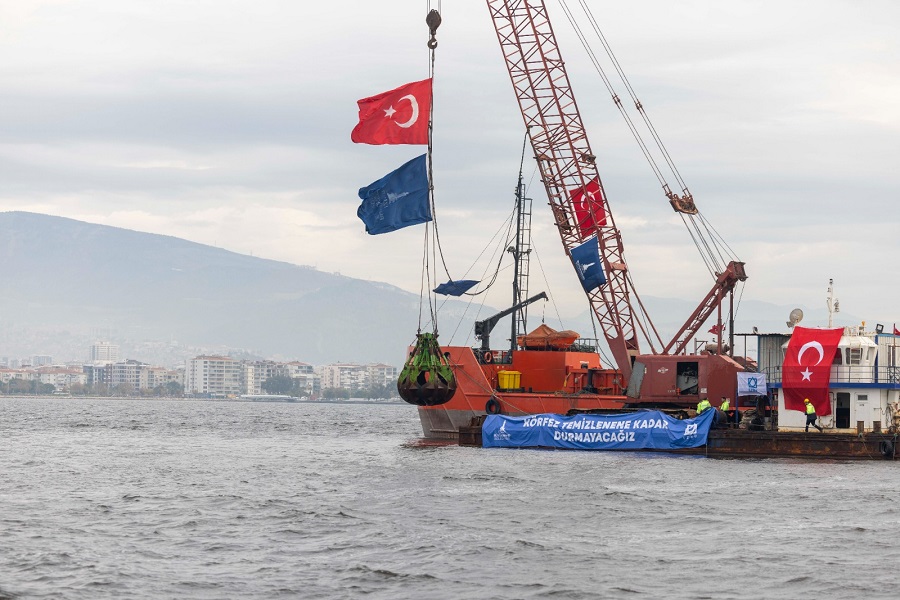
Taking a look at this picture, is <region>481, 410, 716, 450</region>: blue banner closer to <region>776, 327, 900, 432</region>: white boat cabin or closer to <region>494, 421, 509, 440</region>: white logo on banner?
<region>494, 421, 509, 440</region>: white logo on banner

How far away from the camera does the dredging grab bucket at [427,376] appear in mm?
63156

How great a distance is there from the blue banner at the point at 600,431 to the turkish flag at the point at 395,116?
641 inches

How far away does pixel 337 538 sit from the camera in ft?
106

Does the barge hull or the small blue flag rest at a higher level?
the small blue flag

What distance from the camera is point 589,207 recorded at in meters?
80.0

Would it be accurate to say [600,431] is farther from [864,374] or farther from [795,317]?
[864,374]

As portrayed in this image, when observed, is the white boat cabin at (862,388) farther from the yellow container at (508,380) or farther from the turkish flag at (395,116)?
the turkish flag at (395,116)

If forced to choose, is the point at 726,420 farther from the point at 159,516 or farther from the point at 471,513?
the point at 159,516

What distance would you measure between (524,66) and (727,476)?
37049mm

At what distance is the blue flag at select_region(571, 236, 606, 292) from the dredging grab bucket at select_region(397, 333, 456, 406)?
16515 millimetres

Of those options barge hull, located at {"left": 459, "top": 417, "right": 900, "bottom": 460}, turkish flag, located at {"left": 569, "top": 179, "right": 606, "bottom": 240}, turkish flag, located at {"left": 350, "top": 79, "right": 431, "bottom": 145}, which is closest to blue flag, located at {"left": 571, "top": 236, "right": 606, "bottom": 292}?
turkish flag, located at {"left": 569, "top": 179, "right": 606, "bottom": 240}

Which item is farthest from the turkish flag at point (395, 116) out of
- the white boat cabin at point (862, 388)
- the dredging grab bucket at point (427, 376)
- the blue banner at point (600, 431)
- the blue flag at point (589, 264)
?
the blue flag at point (589, 264)

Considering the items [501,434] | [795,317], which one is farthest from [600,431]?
[795,317]

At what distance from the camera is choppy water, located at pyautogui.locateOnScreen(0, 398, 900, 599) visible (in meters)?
26.5
